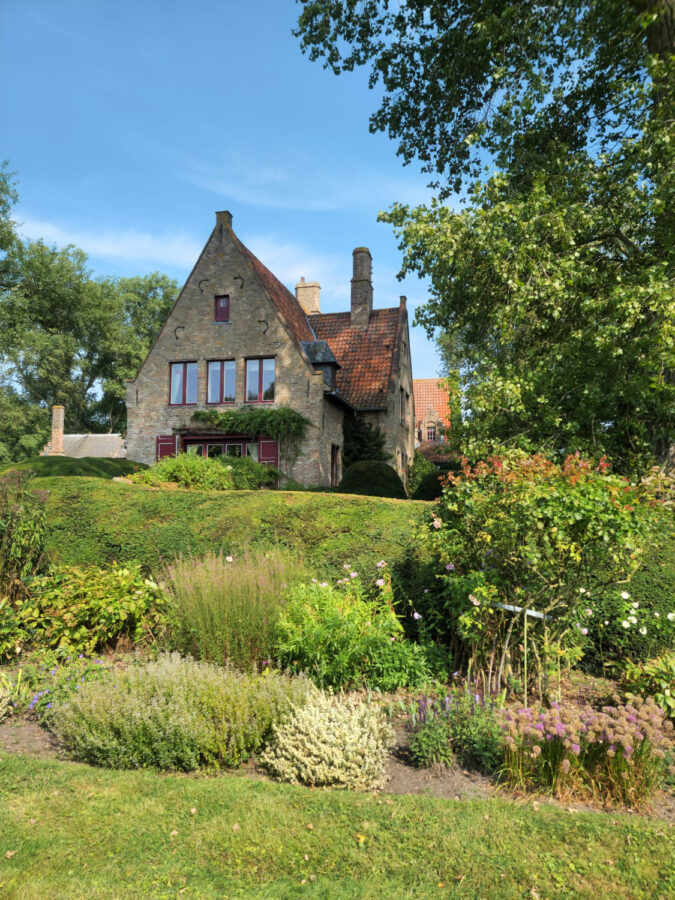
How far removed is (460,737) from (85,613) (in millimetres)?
4267

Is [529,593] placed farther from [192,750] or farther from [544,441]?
[544,441]

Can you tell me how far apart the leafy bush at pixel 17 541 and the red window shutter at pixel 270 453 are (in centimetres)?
1292

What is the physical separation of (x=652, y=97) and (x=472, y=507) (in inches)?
315

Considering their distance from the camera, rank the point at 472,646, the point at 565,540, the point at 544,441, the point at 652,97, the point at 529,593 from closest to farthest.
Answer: the point at 565,540 → the point at 529,593 → the point at 472,646 → the point at 544,441 → the point at 652,97

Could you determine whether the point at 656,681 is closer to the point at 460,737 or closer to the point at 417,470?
the point at 460,737

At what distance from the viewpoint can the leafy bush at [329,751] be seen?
381 cm

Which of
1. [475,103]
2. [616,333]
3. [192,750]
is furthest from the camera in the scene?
[475,103]

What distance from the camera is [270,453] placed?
20234 millimetres

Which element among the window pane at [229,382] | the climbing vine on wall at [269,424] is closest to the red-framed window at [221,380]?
the window pane at [229,382]

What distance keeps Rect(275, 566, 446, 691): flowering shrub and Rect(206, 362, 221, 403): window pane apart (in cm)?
1639

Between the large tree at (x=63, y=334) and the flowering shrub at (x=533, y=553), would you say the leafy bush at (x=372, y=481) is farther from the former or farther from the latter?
the large tree at (x=63, y=334)

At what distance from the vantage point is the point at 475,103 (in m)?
11.1

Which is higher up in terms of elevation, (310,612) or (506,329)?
(506,329)

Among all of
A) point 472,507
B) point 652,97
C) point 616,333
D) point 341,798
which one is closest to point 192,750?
point 341,798
